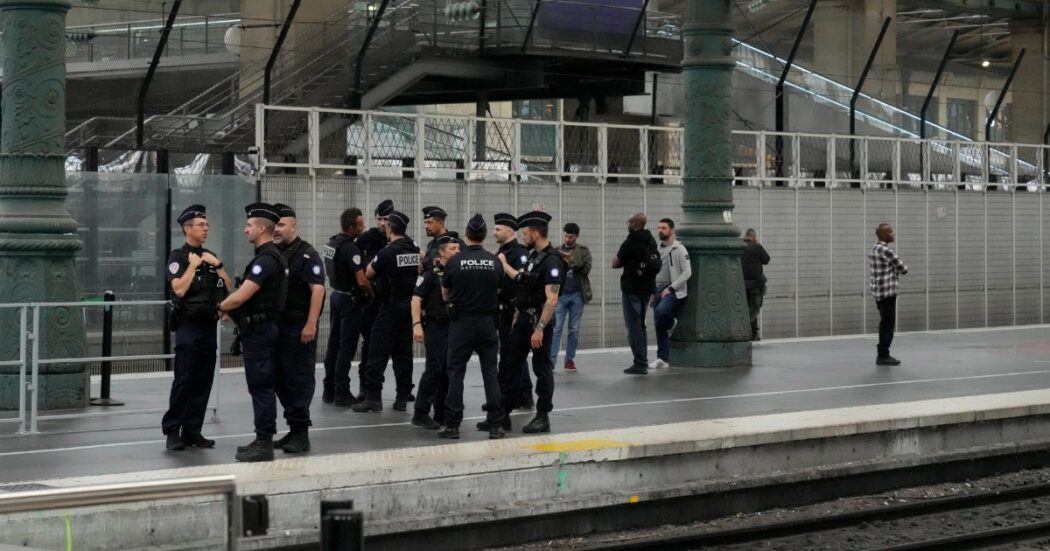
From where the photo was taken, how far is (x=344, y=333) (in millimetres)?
13672

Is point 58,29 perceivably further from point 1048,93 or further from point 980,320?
point 1048,93

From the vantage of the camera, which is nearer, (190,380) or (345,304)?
(190,380)

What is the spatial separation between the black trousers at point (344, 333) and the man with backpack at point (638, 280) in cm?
392

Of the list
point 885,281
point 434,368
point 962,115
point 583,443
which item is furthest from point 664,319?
point 962,115

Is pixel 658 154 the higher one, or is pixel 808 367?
pixel 658 154

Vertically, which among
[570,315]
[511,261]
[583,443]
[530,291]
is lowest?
[583,443]

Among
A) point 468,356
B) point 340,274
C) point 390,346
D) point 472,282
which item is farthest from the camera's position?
point 340,274

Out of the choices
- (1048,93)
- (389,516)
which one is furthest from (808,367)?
(1048,93)

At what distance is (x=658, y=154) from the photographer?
70.1ft

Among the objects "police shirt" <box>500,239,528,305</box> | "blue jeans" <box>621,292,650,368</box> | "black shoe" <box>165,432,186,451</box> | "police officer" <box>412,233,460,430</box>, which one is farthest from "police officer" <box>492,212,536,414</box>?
"blue jeans" <box>621,292,650,368</box>

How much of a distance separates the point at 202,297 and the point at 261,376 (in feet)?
3.37

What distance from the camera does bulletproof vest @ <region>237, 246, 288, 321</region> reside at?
1042cm

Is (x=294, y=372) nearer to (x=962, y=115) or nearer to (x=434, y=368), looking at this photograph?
(x=434, y=368)

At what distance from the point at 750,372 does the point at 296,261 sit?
7656 mm
